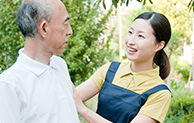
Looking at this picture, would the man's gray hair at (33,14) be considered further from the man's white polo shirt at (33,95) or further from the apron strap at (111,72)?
the apron strap at (111,72)

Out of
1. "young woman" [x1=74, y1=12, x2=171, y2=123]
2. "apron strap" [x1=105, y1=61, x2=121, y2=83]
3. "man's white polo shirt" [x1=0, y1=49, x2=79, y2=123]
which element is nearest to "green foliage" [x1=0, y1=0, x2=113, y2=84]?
"apron strap" [x1=105, y1=61, x2=121, y2=83]

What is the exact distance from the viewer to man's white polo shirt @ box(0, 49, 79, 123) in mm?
1113

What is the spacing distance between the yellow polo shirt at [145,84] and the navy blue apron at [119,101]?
1.4 inches

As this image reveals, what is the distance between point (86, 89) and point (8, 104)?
0.96 meters

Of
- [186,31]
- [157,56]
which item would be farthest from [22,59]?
[186,31]

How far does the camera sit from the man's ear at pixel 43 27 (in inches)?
48.5

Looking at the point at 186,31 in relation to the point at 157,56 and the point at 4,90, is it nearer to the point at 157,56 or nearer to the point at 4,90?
the point at 157,56

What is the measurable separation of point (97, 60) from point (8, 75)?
3407 mm

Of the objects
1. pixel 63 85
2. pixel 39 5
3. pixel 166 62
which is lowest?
Result: pixel 166 62

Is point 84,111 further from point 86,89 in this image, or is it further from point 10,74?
point 10,74

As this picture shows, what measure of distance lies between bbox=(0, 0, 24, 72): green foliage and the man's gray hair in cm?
311

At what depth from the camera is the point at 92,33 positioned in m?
4.49

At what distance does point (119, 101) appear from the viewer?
1.87m

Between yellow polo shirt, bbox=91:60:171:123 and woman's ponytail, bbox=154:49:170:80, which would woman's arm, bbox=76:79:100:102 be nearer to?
yellow polo shirt, bbox=91:60:171:123
